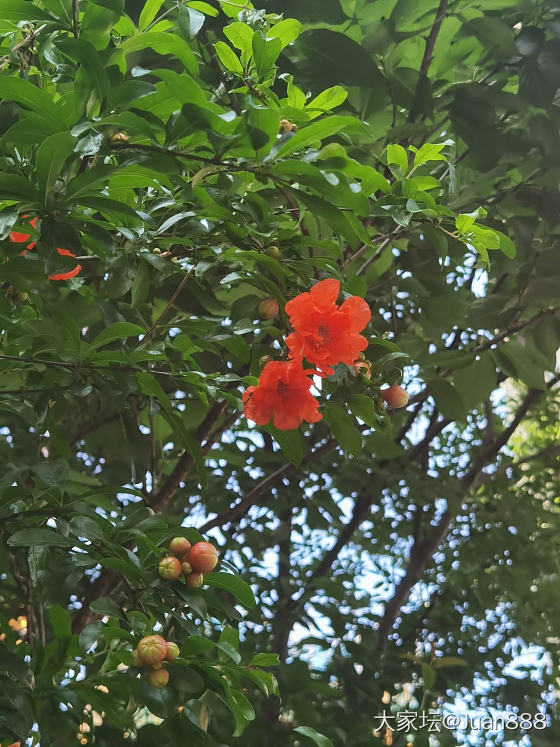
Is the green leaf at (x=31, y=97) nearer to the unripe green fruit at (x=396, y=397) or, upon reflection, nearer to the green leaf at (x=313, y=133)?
the green leaf at (x=313, y=133)

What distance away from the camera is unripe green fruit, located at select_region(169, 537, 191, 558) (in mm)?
816

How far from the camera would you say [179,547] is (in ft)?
2.68

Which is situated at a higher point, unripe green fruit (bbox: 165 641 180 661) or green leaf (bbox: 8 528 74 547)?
green leaf (bbox: 8 528 74 547)

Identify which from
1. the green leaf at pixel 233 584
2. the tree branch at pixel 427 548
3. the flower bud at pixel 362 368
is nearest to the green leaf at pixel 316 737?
the green leaf at pixel 233 584

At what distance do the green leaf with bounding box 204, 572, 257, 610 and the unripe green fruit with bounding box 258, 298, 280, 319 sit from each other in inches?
11.8

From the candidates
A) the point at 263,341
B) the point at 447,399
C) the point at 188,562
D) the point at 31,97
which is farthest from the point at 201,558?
the point at 447,399

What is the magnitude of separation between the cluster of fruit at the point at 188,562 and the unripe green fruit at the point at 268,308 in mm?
280

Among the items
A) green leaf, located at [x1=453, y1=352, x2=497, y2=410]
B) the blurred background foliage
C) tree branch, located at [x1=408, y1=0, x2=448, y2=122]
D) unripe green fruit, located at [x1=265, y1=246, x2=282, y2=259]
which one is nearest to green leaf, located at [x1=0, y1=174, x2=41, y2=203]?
the blurred background foliage

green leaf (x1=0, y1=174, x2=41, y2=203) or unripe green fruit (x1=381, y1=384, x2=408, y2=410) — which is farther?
unripe green fruit (x1=381, y1=384, x2=408, y2=410)

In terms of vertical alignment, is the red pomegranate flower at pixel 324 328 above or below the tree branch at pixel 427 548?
below

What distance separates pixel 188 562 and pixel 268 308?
0.31 meters

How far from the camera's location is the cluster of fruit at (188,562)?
795mm

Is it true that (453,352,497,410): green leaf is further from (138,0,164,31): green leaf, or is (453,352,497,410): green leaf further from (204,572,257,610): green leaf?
(138,0,164,31): green leaf

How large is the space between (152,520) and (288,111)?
43cm
